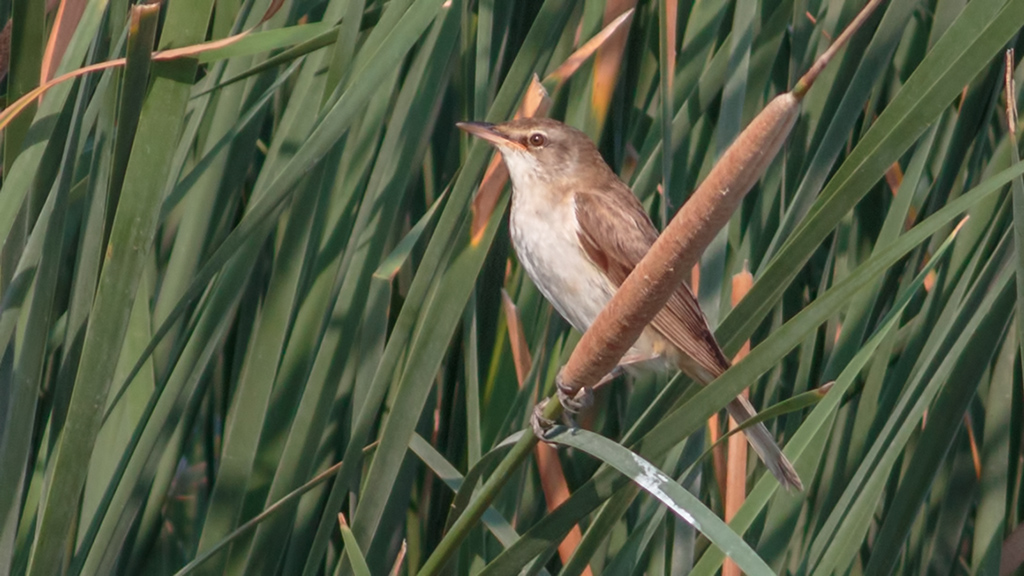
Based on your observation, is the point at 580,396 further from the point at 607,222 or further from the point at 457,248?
the point at 607,222

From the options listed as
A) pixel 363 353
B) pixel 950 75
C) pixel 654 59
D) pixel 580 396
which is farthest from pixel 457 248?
pixel 950 75

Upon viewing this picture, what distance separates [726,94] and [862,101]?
187mm

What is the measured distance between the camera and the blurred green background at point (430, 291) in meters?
1.17

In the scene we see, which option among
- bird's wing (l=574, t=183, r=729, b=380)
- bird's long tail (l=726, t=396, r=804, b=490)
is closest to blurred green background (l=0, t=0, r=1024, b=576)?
bird's long tail (l=726, t=396, r=804, b=490)

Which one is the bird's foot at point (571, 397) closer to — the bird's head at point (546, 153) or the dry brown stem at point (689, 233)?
the dry brown stem at point (689, 233)

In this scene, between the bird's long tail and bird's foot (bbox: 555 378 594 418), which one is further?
the bird's long tail

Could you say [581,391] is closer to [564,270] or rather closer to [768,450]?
[768,450]

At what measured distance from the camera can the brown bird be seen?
1938 millimetres

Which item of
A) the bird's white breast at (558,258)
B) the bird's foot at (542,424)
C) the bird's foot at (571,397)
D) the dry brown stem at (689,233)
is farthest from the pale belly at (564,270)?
the dry brown stem at (689,233)

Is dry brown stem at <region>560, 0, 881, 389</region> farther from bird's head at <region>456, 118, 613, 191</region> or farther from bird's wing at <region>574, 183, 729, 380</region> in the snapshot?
bird's wing at <region>574, 183, 729, 380</region>

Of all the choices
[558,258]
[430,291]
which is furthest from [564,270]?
[430,291]

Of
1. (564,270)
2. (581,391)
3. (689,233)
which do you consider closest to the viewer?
(689,233)

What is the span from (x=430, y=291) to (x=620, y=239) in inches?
23.6

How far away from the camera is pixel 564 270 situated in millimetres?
2074
